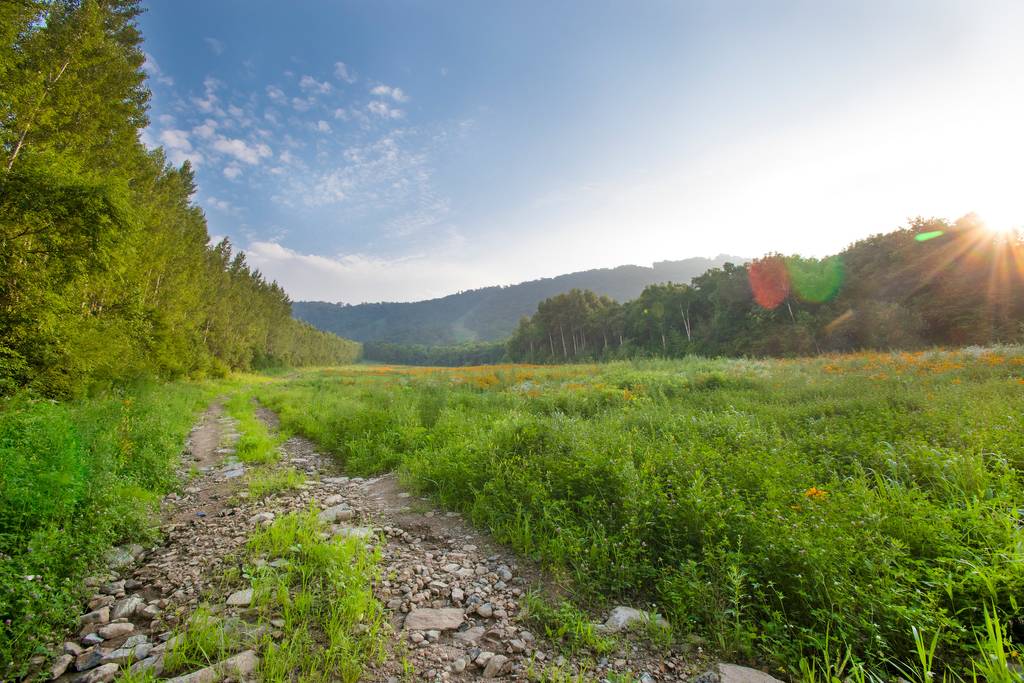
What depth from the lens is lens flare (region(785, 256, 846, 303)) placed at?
39.0 metres

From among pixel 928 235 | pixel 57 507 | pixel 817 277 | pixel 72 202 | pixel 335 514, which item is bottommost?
pixel 335 514

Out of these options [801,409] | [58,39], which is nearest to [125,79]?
[58,39]

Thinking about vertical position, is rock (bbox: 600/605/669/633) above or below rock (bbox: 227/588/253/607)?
below

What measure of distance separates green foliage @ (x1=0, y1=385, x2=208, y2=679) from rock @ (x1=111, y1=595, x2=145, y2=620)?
258mm

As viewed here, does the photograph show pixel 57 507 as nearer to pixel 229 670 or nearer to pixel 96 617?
pixel 96 617

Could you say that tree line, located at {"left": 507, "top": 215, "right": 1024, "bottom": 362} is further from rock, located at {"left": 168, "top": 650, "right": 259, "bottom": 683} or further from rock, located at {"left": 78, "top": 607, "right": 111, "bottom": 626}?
rock, located at {"left": 78, "top": 607, "right": 111, "bottom": 626}

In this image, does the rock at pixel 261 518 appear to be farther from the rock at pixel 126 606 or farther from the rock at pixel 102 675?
the rock at pixel 102 675

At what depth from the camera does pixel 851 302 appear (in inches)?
1435

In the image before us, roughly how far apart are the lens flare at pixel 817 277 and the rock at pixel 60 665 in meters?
51.2

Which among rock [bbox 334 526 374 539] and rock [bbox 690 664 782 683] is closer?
rock [bbox 690 664 782 683]

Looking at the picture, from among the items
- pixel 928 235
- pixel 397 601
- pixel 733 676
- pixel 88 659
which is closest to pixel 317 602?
pixel 397 601

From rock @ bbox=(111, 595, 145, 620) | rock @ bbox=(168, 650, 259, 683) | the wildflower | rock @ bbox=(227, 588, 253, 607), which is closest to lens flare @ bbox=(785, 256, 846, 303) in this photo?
the wildflower

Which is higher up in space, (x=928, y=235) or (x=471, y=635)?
(x=928, y=235)

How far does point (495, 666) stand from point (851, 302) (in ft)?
156
